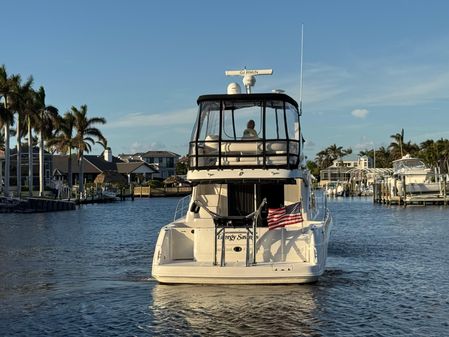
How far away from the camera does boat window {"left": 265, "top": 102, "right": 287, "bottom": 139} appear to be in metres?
17.2

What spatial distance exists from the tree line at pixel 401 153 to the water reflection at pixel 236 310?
8800cm

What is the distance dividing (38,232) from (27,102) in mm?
36671

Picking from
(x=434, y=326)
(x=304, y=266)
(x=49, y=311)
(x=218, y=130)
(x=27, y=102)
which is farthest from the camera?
(x=27, y=102)

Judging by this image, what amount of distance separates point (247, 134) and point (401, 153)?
127 m

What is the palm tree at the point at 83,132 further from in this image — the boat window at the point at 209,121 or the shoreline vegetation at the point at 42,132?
the boat window at the point at 209,121

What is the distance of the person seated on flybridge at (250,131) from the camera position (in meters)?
17.6

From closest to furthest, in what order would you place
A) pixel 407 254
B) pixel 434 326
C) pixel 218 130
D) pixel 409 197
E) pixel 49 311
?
1. pixel 434 326
2. pixel 49 311
3. pixel 218 130
4. pixel 407 254
5. pixel 409 197

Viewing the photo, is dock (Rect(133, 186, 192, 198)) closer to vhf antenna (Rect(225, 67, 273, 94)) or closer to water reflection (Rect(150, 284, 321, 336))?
vhf antenna (Rect(225, 67, 273, 94))

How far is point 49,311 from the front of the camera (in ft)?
45.7

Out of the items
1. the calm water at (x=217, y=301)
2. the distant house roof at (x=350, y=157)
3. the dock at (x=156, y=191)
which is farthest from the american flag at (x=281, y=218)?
the distant house roof at (x=350, y=157)

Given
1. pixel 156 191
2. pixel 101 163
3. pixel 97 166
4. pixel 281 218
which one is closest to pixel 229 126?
pixel 281 218

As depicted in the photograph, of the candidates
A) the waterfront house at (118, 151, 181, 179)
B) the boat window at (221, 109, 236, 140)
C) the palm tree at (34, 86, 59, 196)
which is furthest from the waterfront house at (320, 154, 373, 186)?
the boat window at (221, 109, 236, 140)

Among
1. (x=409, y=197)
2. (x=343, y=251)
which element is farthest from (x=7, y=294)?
(x=409, y=197)

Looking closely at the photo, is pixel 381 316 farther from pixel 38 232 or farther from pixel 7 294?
pixel 38 232
